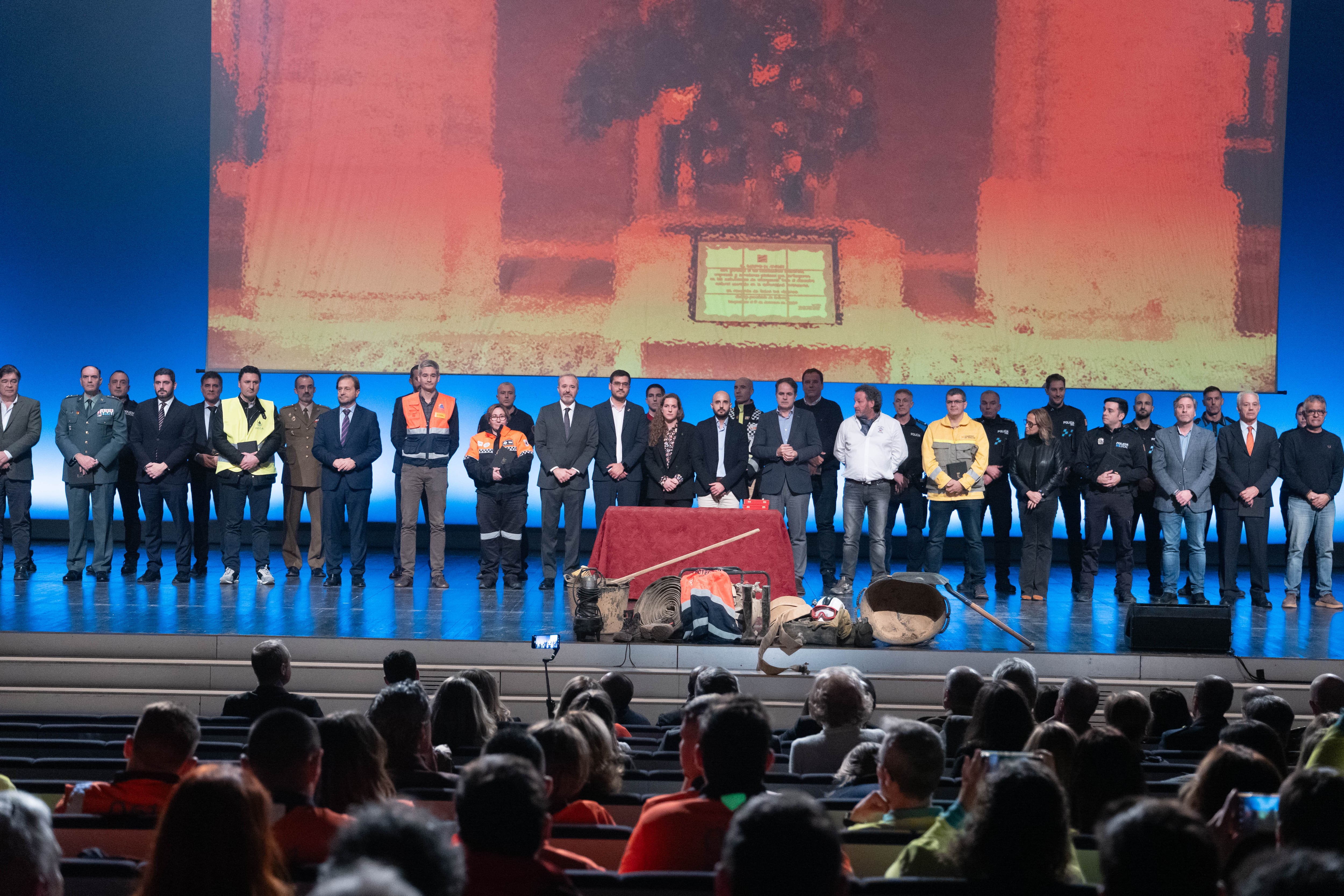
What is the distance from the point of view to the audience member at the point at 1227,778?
2.32 meters

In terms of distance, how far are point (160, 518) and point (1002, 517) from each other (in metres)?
6.34

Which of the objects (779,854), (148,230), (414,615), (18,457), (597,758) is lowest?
(414,615)

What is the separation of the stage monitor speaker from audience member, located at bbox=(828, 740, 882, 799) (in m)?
3.45

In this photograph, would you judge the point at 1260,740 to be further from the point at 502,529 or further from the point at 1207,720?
the point at 502,529

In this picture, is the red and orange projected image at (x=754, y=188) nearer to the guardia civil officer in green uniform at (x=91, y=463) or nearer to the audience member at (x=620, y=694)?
the guardia civil officer in green uniform at (x=91, y=463)

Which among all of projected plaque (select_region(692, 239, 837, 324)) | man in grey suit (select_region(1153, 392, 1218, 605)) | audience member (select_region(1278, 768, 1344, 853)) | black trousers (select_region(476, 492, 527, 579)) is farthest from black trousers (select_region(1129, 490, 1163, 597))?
audience member (select_region(1278, 768, 1344, 853))

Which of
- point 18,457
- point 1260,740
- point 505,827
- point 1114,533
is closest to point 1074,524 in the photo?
point 1114,533

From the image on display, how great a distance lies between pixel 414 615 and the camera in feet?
22.4

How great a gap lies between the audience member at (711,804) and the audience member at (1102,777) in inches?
33.3

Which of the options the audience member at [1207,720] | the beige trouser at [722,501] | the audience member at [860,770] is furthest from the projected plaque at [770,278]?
the audience member at [860,770]

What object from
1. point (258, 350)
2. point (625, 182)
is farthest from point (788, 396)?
point (258, 350)

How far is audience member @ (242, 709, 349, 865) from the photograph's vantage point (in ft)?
7.38

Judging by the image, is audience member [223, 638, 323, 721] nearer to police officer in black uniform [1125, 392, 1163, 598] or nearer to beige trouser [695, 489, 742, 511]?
beige trouser [695, 489, 742, 511]

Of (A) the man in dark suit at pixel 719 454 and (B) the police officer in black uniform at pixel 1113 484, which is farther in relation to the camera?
(A) the man in dark suit at pixel 719 454
